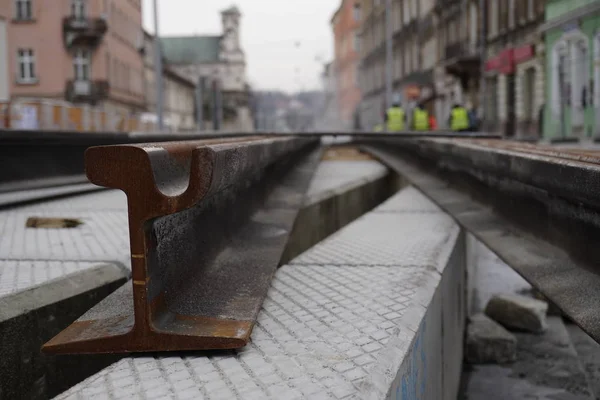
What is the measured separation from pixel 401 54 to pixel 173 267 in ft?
178

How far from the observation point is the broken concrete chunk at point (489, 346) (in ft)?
14.8

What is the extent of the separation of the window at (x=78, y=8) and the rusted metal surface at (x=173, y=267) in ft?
158

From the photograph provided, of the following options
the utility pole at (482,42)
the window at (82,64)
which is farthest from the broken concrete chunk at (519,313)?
the window at (82,64)

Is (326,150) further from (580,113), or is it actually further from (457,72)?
(457,72)

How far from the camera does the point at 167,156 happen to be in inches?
81.6

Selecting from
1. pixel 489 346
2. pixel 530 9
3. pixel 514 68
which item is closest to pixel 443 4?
pixel 514 68

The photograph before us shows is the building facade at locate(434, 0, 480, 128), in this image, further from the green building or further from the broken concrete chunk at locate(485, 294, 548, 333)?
the broken concrete chunk at locate(485, 294, 548, 333)

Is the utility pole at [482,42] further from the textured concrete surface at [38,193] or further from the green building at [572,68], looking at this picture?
the textured concrete surface at [38,193]

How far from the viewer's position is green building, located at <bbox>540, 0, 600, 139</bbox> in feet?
76.8

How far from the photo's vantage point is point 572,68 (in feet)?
82.7

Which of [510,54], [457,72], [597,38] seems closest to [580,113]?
[597,38]

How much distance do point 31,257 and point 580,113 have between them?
24.4 m

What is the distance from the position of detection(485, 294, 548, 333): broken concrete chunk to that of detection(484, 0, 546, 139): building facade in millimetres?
22812

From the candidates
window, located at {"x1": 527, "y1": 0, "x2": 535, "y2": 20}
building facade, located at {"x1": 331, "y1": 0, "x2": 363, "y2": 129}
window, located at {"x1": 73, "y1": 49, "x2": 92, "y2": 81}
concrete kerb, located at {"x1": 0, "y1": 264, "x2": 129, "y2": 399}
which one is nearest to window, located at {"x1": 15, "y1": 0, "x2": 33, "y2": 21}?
window, located at {"x1": 73, "y1": 49, "x2": 92, "y2": 81}
